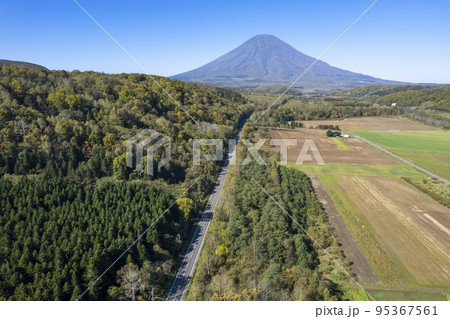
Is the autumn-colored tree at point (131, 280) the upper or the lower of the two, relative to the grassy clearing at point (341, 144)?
lower

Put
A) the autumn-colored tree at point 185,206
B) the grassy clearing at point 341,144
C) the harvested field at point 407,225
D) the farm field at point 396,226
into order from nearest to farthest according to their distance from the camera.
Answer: the farm field at point 396,226 < the harvested field at point 407,225 < the autumn-colored tree at point 185,206 < the grassy clearing at point 341,144

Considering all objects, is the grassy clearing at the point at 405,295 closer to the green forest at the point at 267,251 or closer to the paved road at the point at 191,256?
A: the green forest at the point at 267,251

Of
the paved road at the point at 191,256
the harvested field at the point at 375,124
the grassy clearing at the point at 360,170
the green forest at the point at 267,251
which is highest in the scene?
the harvested field at the point at 375,124

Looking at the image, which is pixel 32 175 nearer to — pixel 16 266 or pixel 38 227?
pixel 38 227

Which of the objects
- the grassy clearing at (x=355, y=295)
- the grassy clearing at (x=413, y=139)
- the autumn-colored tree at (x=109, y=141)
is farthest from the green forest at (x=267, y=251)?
the grassy clearing at (x=413, y=139)

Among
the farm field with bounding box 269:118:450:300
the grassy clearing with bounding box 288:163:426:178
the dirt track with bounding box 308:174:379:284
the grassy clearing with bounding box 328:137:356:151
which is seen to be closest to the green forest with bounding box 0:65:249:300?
the dirt track with bounding box 308:174:379:284
